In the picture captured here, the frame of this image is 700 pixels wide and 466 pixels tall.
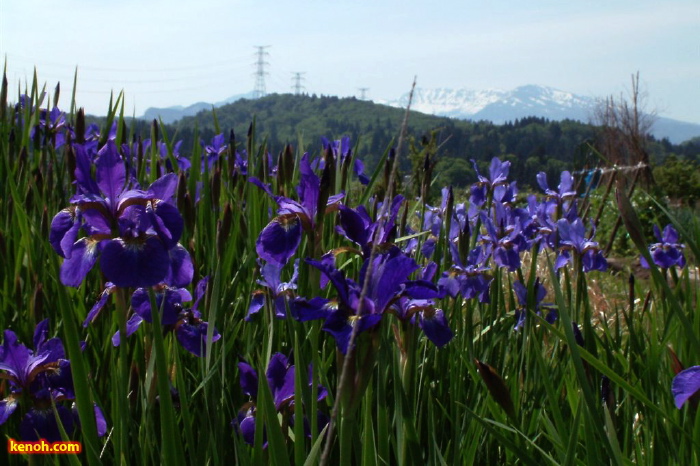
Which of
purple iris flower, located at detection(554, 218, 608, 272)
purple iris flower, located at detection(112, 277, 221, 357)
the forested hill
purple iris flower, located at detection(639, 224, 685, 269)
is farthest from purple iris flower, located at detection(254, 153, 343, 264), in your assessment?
the forested hill

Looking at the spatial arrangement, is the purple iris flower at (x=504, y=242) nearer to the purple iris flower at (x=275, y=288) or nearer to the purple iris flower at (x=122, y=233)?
the purple iris flower at (x=275, y=288)

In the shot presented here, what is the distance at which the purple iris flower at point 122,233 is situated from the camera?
115cm

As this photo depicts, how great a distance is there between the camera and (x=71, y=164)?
2.19 meters

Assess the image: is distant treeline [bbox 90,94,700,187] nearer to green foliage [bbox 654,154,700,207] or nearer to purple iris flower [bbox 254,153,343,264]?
green foliage [bbox 654,154,700,207]

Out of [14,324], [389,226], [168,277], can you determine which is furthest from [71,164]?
[389,226]

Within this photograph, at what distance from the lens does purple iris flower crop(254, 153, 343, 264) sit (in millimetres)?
1485

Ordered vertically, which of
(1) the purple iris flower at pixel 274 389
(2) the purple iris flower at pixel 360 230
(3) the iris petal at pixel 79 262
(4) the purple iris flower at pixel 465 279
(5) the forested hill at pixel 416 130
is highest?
(5) the forested hill at pixel 416 130

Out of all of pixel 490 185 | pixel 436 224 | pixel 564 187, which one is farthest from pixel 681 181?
pixel 436 224

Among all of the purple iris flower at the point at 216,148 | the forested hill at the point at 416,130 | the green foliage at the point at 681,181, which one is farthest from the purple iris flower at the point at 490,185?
the forested hill at the point at 416,130

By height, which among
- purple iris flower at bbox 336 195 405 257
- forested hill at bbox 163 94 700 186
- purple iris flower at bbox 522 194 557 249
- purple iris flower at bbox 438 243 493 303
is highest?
forested hill at bbox 163 94 700 186

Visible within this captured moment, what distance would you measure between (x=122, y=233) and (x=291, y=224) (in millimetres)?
435

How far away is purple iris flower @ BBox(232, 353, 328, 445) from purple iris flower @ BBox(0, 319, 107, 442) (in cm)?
30

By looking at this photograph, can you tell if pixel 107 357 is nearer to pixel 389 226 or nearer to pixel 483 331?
pixel 389 226

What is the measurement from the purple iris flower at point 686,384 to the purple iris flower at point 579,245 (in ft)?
5.26
